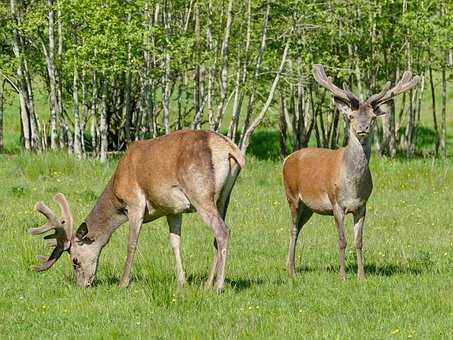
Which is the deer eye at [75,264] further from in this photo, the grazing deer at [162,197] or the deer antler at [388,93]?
the deer antler at [388,93]

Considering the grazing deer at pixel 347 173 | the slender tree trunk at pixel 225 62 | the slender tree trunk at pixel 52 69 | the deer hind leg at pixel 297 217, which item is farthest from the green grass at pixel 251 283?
the slender tree trunk at pixel 225 62

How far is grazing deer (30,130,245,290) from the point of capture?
1036cm

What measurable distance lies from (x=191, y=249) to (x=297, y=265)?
167 cm

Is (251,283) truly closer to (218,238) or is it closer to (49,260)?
(218,238)

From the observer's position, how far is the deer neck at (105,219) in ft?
37.2

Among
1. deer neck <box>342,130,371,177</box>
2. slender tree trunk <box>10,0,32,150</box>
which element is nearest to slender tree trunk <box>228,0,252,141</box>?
slender tree trunk <box>10,0,32,150</box>

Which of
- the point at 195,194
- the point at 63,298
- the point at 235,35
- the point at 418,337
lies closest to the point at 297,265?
the point at 195,194

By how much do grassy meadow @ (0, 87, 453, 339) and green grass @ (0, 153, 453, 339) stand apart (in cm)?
2

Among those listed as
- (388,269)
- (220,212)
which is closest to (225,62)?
(388,269)

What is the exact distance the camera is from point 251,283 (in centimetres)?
1091

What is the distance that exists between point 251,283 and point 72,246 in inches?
80.1

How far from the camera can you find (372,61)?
1136 inches

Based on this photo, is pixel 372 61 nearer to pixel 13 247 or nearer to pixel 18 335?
pixel 13 247

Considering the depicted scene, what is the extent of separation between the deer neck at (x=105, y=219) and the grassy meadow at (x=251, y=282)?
51cm
